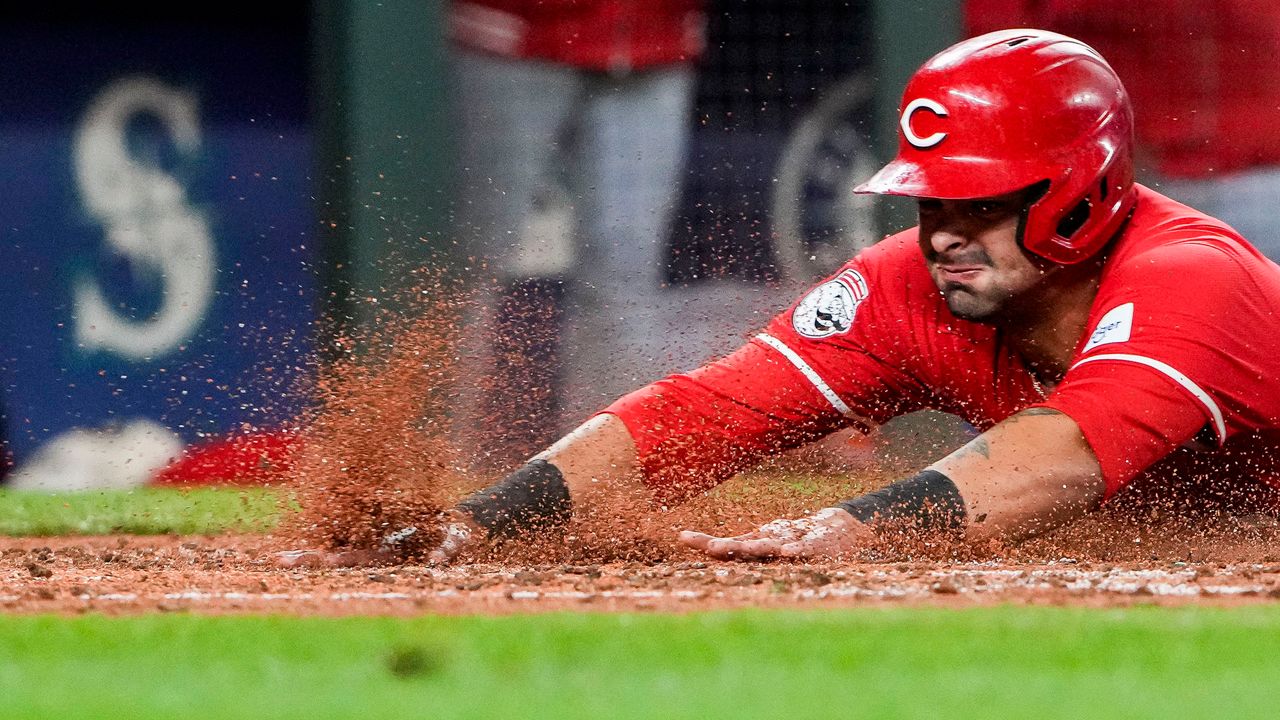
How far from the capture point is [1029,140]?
3482 millimetres

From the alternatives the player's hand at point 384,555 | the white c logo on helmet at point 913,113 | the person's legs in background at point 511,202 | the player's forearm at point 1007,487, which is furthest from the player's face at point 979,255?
the person's legs in background at point 511,202

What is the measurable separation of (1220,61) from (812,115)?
1688 mm

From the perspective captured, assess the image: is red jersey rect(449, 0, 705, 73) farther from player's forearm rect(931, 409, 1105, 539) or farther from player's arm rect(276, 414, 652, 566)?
player's forearm rect(931, 409, 1105, 539)

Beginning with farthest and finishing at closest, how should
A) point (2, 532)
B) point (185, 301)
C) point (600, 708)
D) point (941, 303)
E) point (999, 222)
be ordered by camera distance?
point (185, 301) → point (2, 532) → point (941, 303) → point (999, 222) → point (600, 708)

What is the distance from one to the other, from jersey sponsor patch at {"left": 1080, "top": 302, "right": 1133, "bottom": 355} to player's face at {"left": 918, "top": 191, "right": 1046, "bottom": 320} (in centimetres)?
24

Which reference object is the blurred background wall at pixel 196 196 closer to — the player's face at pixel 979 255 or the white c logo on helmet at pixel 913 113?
the white c logo on helmet at pixel 913 113

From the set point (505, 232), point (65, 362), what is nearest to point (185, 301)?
point (65, 362)

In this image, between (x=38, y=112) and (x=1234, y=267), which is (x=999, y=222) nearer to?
(x=1234, y=267)

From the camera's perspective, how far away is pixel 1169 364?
3160mm

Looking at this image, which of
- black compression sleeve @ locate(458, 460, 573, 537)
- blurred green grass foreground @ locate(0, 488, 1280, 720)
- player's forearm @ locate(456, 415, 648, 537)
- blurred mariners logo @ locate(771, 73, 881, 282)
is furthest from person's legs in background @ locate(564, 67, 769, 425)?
blurred green grass foreground @ locate(0, 488, 1280, 720)

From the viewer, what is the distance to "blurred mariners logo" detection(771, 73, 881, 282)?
6.24m

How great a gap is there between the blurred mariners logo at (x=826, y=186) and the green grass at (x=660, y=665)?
3.76 meters

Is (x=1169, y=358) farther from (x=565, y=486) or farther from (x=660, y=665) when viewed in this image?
(x=660, y=665)

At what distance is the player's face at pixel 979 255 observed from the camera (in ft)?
11.4
